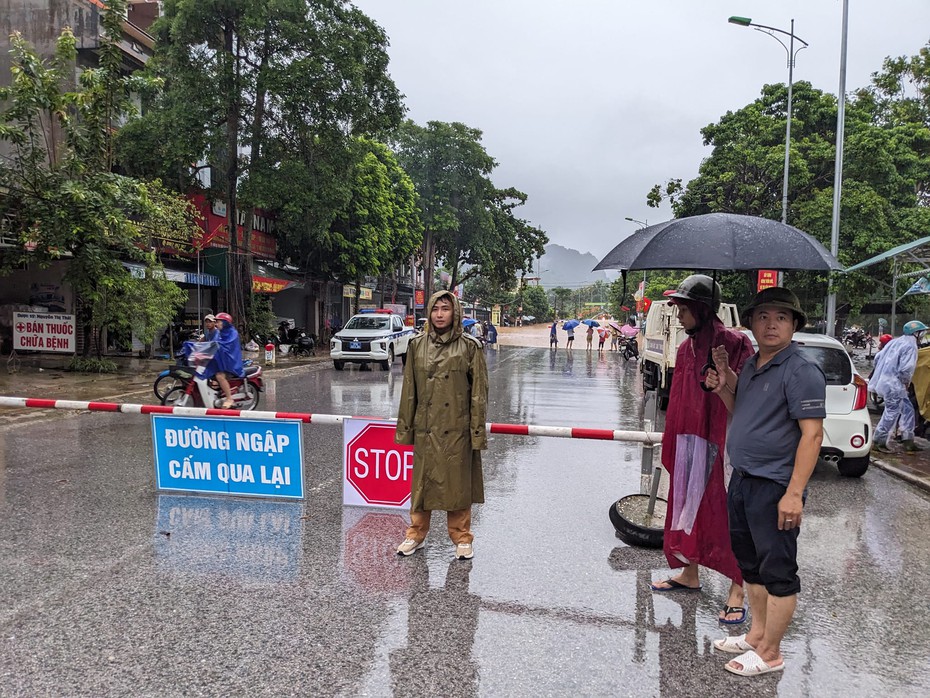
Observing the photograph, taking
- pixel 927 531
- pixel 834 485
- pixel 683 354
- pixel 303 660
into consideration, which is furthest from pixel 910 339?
pixel 303 660

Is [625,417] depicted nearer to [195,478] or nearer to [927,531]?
[927,531]

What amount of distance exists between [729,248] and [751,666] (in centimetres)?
213

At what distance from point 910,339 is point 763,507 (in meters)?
7.16

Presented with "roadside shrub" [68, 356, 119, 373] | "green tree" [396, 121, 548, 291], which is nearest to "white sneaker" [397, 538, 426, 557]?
"roadside shrub" [68, 356, 119, 373]

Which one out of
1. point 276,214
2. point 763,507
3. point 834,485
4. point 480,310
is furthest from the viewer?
point 480,310

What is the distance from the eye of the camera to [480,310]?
9900 cm

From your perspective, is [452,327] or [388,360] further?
[388,360]

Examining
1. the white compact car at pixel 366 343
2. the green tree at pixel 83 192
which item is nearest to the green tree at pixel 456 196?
the white compact car at pixel 366 343

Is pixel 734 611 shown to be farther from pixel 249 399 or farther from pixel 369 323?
pixel 369 323

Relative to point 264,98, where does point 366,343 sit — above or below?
below

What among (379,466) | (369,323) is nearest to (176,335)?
(369,323)

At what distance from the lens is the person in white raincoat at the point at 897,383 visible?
8438mm

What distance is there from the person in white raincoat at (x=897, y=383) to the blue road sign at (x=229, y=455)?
7.57 meters

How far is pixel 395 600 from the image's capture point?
3.84m
